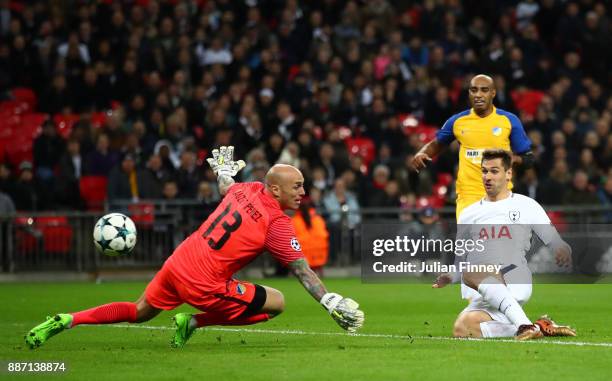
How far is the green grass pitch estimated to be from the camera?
8.40 meters

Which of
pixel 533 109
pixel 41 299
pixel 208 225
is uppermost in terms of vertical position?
pixel 533 109

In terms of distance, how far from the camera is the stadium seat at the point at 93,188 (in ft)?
69.8

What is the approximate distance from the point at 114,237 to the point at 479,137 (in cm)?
396

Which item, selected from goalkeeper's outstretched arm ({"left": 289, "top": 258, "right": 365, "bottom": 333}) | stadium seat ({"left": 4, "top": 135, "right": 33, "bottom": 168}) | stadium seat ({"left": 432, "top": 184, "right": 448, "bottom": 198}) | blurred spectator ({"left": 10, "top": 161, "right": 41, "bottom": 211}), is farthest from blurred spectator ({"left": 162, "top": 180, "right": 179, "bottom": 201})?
goalkeeper's outstretched arm ({"left": 289, "top": 258, "right": 365, "bottom": 333})

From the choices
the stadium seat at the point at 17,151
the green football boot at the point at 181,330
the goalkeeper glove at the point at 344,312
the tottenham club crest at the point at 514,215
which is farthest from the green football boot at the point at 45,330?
the stadium seat at the point at 17,151

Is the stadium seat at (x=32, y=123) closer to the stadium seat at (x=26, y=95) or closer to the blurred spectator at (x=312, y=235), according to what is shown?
the stadium seat at (x=26, y=95)

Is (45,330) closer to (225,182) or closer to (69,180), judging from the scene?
(225,182)

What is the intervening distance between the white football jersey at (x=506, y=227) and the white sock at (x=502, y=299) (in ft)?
1.13

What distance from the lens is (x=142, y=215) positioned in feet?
67.2

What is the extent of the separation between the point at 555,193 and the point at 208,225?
1309 centimetres

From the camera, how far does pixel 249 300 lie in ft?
33.1

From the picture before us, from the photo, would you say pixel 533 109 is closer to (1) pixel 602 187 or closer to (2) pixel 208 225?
(1) pixel 602 187

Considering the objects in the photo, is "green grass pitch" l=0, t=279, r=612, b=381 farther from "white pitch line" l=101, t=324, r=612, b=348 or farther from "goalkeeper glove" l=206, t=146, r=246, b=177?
"goalkeeper glove" l=206, t=146, r=246, b=177

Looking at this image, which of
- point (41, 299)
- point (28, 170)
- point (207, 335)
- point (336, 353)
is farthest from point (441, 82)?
point (336, 353)
